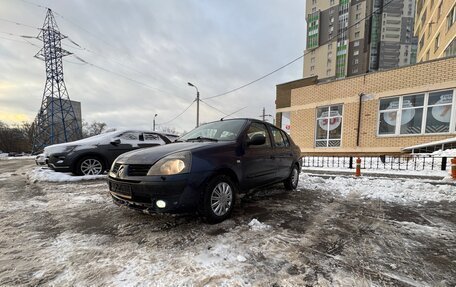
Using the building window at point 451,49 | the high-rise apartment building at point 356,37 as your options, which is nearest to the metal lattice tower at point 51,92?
the building window at point 451,49

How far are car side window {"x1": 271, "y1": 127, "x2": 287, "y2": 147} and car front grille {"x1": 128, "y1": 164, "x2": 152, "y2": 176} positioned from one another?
2759mm

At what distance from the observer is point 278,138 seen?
5.13 meters

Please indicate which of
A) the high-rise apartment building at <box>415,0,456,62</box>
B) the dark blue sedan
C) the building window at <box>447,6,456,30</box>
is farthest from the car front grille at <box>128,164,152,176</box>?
the building window at <box>447,6,456,30</box>

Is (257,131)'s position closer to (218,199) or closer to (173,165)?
(218,199)

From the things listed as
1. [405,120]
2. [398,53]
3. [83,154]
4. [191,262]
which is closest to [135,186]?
[191,262]

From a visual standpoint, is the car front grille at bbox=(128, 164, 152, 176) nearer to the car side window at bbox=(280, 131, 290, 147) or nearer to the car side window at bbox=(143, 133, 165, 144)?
the car side window at bbox=(280, 131, 290, 147)

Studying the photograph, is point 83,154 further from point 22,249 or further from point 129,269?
point 129,269

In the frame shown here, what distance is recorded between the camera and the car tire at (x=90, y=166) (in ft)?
22.6

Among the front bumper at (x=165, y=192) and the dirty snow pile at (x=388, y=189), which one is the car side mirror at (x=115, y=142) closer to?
the front bumper at (x=165, y=192)

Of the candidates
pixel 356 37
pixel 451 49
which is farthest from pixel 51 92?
pixel 356 37

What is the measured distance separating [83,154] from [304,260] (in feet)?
22.8

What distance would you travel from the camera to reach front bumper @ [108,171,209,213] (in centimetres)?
285

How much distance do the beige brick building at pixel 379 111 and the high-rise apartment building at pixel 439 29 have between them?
10.0 metres

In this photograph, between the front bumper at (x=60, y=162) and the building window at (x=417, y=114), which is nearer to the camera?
the front bumper at (x=60, y=162)
